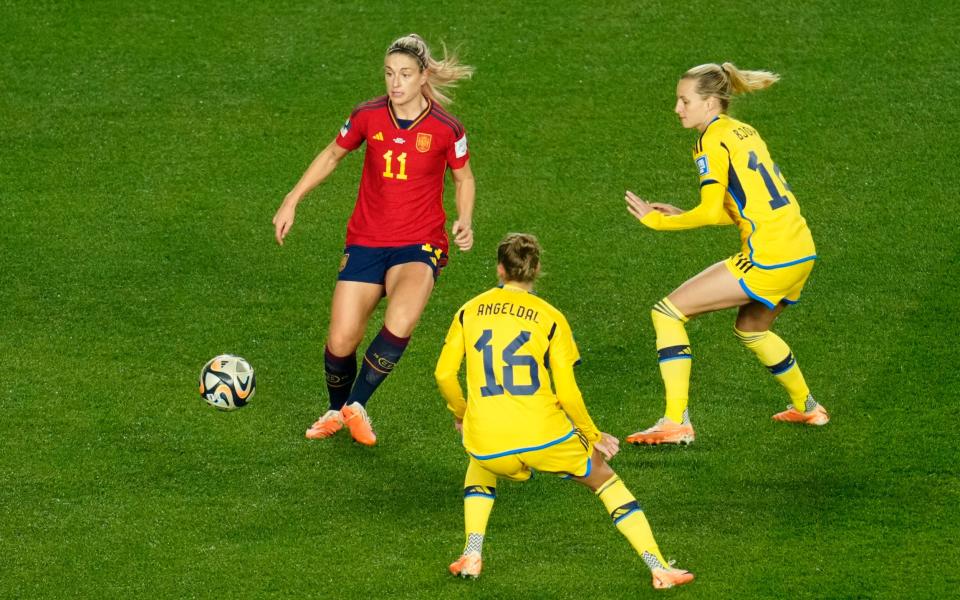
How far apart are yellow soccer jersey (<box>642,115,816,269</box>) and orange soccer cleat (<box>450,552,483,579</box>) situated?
2.31m

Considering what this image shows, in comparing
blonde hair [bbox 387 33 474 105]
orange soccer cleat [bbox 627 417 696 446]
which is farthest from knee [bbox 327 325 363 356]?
orange soccer cleat [bbox 627 417 696 446]

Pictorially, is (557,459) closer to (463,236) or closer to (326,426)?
(463,236)

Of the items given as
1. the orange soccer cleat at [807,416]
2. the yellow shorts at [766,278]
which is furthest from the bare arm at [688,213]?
the orange soccer cleat at [807,416]

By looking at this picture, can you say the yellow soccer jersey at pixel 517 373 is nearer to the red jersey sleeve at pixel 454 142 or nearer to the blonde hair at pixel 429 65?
the red jersey sleeve at pixel 454 142

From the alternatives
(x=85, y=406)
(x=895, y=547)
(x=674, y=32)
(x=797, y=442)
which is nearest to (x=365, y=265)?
(x=85, y=406)

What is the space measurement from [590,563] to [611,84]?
23.2 feet

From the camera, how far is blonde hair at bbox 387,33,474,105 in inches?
335

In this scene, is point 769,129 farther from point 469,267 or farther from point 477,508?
point 477,508

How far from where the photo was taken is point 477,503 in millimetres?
7078

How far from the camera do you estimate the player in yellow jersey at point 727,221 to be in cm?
820

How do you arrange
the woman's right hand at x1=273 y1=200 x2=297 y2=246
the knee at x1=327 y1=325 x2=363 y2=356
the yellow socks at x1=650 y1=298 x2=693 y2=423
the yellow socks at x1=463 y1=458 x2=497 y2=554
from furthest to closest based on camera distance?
the woman's right hand at x1=273 y1=200 x2=297 y2=246 → the knee at x1=327 y1=325 x2=363 y2=356 → the yellow socks at x1=650 y1=298 x2=693 y2=423 → the yellow socks at x1=463 y1=458 x2=497 y2=554

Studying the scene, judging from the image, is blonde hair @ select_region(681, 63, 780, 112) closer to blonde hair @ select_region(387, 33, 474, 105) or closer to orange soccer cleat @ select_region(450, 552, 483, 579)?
blonde hair @ select_region(387, 33, 474, 105)

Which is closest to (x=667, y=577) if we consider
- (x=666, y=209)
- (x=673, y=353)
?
(x=673, y=353)

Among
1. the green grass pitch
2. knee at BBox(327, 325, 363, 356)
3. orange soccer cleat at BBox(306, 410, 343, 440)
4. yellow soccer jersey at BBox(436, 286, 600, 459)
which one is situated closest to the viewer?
yellow soccer jersey at BBox(436, 286, 600, 459)
